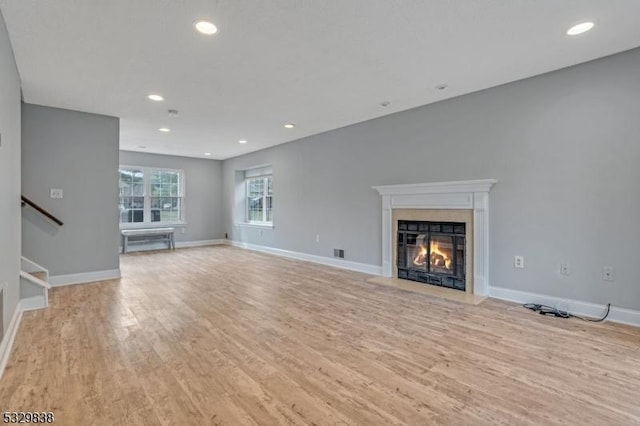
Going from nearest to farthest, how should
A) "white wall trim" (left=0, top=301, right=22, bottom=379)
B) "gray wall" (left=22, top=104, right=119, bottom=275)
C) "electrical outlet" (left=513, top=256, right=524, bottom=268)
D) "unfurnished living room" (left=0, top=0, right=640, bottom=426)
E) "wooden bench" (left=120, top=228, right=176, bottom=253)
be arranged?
1. "unfurnished living room" (left=0, top=0, right=640, bottom=426)
2. "white wall trim" (left=0, top=301, right=22, bottom=379)
3. "electrical outlet" (left=513, top=256, right=524, bottom=268)
4. "gray wall" (left=22, top=104, right=119, bottom=275)
5. "wooden bench" (left=120, top=228, right=176, bottom=253)

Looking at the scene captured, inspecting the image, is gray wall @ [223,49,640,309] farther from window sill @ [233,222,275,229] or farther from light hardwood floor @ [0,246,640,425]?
window sill @ [233,222,275,229]

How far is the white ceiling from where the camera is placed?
2.17 meters

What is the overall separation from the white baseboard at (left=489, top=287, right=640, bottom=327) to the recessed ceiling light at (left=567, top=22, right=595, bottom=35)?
2.44m

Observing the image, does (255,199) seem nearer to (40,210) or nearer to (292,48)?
(40,210)

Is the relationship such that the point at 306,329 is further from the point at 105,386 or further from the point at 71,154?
the point at 71,154

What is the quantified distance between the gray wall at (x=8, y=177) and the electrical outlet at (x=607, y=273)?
5.02 meters

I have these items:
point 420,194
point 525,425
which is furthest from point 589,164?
point 525,425

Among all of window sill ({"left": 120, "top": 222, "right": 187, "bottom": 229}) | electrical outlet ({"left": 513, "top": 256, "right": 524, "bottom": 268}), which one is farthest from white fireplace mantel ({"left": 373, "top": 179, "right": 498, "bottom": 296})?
window sill ({"left": 120, "top": 222, "right": 187, "bottom": 229})

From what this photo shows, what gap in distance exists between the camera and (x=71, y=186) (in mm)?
4430

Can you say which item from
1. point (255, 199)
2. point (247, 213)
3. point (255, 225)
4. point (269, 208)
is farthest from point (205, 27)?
point (247, 213)

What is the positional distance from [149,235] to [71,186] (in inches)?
136

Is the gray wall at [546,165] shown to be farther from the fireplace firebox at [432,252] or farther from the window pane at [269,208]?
the window pane at [269,208]

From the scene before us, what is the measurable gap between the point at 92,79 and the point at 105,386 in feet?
10.2

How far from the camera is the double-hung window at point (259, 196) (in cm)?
761
